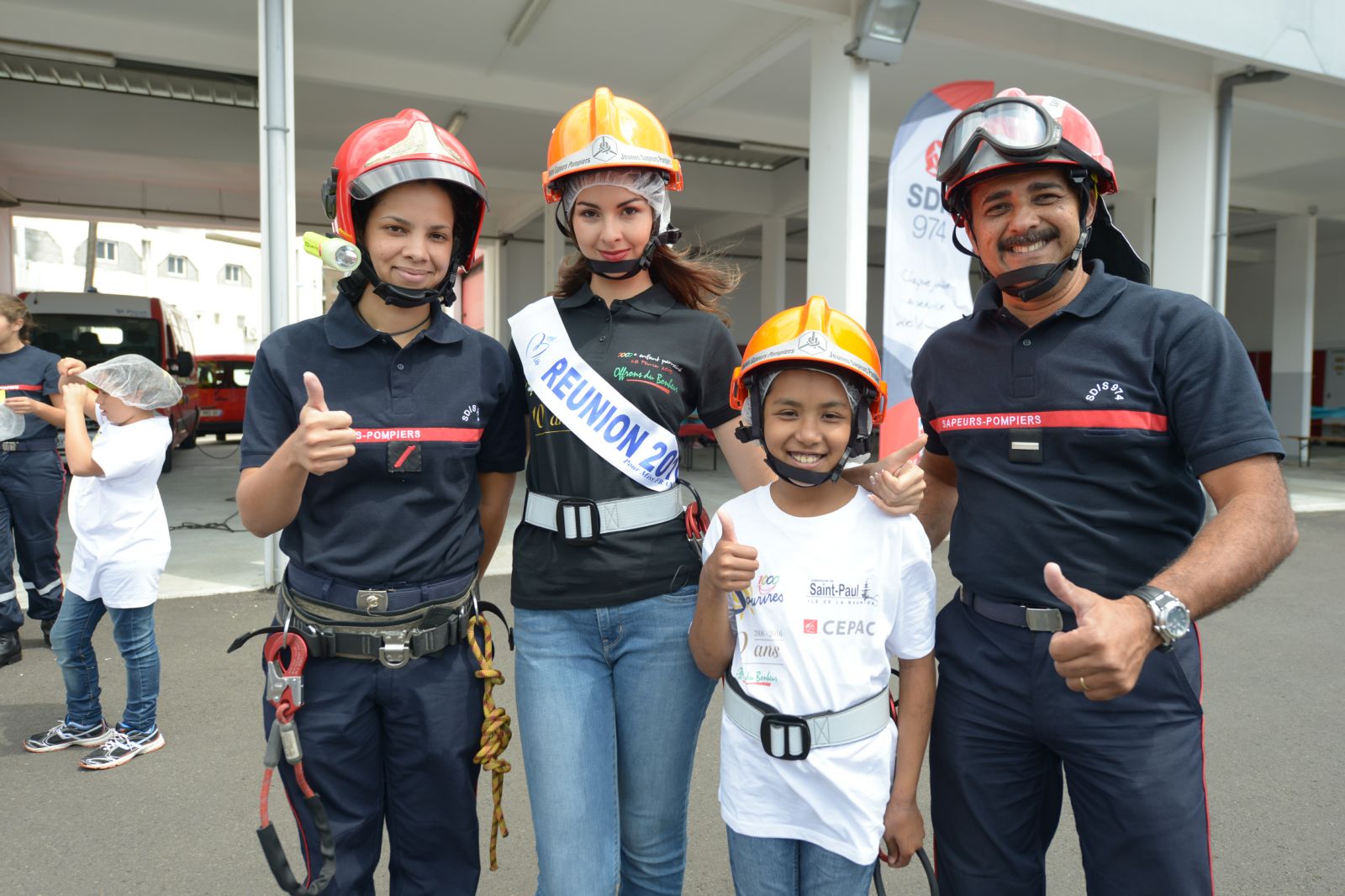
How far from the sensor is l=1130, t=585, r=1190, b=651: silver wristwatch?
4.82ft

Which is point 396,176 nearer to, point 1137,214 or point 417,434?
point 417,434

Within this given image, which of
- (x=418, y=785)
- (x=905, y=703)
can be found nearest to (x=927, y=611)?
(x=905, y=703)

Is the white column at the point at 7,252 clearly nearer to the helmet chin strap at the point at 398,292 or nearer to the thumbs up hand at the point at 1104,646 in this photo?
the helmet chin strap at the point at 398,292

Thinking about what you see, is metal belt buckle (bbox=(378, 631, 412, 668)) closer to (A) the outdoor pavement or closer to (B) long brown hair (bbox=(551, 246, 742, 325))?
(B) long brown hair (bbox=(551, 246, 742, 325))

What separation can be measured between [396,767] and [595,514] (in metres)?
0.77

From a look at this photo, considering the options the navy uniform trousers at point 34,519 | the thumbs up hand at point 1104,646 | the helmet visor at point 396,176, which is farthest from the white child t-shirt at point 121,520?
the thumbs up hand at point 1104,646

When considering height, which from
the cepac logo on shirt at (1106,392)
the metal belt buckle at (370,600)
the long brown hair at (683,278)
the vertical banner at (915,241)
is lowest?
the metal belt buckle at (370,600)

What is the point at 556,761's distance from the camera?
6.61 ft

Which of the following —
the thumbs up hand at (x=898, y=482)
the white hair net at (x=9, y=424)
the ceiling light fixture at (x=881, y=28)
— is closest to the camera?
the thumbs up hand at (x=898, y=482)

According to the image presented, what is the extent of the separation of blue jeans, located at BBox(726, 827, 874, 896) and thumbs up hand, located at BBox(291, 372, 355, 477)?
3.91ft

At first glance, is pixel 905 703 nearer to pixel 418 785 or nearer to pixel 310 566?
pixel 418 785

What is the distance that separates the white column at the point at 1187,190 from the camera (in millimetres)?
9234

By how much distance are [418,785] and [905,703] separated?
45.6 inches

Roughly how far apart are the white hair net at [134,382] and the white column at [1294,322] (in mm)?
19459
